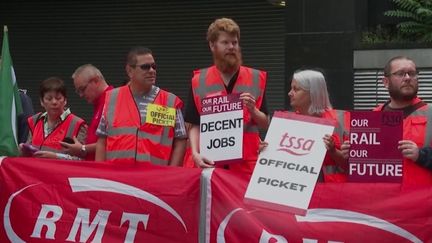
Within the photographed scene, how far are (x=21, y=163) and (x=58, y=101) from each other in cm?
109

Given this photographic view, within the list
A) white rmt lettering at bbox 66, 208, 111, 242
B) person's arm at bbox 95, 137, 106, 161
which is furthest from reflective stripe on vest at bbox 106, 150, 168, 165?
white rmt lettering at bbox 66, 208, 111, 242

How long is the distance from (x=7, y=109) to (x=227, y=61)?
2009 millimetres

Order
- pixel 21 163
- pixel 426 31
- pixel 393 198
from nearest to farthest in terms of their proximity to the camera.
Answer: pixel 393 198
pixel 21 163
pixel 426 31

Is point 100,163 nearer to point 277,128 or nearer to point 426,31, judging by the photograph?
point 277,128

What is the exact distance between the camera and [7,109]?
7.29 m

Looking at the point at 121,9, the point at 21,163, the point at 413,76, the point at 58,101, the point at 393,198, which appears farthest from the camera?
the point at 121,9

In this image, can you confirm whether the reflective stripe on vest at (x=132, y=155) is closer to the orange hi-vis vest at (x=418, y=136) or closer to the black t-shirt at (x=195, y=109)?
the black t-shirt at (x=195, y=109)

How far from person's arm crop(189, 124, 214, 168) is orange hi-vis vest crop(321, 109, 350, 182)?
85 cm

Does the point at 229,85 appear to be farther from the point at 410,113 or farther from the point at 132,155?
the point at 410,113

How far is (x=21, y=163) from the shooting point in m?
6.79

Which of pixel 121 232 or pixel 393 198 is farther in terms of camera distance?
pixel 121 232

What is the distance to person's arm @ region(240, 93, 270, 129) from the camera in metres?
6.20

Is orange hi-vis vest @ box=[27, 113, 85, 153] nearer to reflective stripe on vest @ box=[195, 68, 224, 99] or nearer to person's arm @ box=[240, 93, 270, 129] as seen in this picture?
reflective stripe on vest @ box=[195, 68, 224, 99]

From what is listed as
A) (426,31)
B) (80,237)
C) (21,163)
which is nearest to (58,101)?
(21,163)
